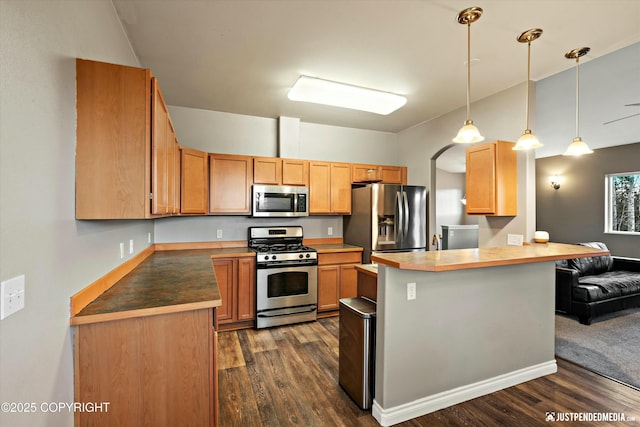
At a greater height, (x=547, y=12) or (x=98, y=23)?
(x=547, y=12)

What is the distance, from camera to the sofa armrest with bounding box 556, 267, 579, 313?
400 centimetres

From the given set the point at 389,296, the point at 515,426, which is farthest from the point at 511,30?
the point at 515,426

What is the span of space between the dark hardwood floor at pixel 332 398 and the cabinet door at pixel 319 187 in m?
2.01

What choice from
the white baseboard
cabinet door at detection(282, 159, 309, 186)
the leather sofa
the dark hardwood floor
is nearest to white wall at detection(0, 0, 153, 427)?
the dark hardwood floor

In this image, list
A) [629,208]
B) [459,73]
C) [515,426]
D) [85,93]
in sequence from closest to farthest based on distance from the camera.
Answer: [85,93] → [515,426] → [459,73] → [629,208]

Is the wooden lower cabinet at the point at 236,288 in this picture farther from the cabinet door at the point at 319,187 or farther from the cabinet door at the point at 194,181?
the cabinet door at the point at 319,187

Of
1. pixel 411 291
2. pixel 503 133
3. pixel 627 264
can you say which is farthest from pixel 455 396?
pixel 627 264

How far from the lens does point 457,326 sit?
2.22 m

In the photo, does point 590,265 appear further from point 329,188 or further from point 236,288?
point 236,288

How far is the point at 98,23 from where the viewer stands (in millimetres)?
1776

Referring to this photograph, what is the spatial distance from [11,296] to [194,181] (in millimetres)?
2787

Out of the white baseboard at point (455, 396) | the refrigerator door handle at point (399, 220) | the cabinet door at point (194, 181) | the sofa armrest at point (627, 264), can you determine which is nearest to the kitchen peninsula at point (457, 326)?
the white baseboard at point (455, 396)

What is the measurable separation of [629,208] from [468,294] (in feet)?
20.8

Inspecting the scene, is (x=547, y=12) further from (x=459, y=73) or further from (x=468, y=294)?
(x=468, y=294)
